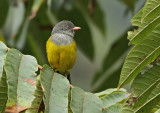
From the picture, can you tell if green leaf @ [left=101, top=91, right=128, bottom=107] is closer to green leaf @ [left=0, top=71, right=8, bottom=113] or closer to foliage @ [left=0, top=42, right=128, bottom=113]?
foliage @ [left=0, top=42, right=128, bottom=113]

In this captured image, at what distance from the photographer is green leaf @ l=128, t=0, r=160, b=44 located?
1.93 metres

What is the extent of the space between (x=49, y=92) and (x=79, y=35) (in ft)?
11.1

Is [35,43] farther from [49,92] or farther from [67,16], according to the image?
[49,92]

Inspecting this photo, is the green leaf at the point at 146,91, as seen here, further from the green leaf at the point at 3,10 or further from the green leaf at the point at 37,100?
the green leaf at the point at 3,10

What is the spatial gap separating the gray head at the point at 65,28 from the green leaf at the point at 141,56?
2824 mm

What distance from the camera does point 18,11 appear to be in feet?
14.7

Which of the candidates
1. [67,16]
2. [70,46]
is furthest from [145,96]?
[67,16]

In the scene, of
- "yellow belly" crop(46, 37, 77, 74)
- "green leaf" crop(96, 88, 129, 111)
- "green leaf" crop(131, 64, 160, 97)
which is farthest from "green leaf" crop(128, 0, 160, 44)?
"yellow belly" crop(46, 37, 77, 74)

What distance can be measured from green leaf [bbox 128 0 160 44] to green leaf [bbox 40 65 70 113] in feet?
1.48

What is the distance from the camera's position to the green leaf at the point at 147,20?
193 cm

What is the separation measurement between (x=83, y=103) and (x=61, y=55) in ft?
6.31

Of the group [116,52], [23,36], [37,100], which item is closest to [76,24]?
[116,52]

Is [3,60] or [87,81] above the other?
[3,60]

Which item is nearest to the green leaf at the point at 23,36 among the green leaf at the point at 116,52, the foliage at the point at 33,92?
the green leaf at the point at 116,52
